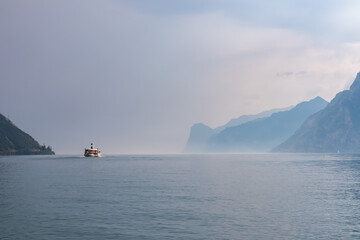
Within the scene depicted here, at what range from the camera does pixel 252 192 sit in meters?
71.4

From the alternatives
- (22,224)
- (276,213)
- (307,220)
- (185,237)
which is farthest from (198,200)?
(22,224)

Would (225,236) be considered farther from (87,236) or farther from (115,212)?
(115,212)

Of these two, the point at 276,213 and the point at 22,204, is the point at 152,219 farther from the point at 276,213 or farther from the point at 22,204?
the point at 22,204

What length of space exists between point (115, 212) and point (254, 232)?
64.5ft

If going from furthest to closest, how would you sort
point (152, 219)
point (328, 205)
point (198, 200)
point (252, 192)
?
1. point (252, 192)
2. point (198, 200)
3. point (328, 205)
4. point (152, 219)

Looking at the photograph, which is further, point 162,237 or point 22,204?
point 22,204

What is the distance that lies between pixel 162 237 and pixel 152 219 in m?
8.39

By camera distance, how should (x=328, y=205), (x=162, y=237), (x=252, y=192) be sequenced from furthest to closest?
(x=252, y=192) < (x=328, y=205) < (x=162, y=237)

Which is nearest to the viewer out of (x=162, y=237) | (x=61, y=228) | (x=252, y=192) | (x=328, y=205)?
(x=162, y=237)

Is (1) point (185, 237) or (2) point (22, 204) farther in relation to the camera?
(2) point (22, 204)

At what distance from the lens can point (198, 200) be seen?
6094 cm

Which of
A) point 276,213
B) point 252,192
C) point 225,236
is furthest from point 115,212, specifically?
point 252,192

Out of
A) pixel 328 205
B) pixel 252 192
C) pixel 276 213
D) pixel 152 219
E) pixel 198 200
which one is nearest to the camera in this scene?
pixel 152 219

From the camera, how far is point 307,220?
45.3 metres
